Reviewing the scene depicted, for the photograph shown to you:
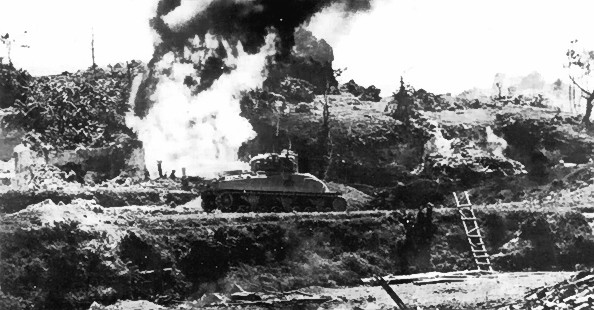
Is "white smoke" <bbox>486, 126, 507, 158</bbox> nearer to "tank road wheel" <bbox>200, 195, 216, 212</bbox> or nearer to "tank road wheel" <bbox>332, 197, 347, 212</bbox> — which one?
"tank road wheel" <bbox>332, 197, 347, 212</bbox>

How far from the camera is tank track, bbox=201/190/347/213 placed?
14.7 meters

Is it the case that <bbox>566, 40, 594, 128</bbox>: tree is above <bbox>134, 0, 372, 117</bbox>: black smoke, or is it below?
below

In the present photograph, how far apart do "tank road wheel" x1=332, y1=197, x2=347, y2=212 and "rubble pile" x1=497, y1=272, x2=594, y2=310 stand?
19.8 feet

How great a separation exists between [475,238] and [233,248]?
6.01 m

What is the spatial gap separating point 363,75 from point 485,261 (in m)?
5.32

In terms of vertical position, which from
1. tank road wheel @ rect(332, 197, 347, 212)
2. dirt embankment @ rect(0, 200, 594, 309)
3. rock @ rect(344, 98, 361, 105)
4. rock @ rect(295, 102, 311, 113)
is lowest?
dirt embankment @ rect(0, 200, 594, 309)

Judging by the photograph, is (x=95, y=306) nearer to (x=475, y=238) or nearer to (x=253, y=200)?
(x=253, y=200)

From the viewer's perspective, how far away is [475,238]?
14453mm

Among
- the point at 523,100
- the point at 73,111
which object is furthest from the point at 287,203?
the point at 523,100

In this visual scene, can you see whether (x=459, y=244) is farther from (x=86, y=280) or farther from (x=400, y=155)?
(x=86, y=280)

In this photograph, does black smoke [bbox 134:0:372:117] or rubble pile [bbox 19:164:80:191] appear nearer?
black smoke [bbox 134:0:372:117]

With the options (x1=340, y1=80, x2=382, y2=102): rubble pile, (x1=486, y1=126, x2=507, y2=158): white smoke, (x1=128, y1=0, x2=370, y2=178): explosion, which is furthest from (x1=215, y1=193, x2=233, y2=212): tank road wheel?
(x1=486, y1=126, x2=507, y2=158): white smoke

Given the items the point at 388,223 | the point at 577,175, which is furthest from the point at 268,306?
the point at 577,175

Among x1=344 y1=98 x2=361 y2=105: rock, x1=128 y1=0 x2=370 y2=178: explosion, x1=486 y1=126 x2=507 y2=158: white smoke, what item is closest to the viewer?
x1=128 y1=0 x2=370 y2=178: explosion
